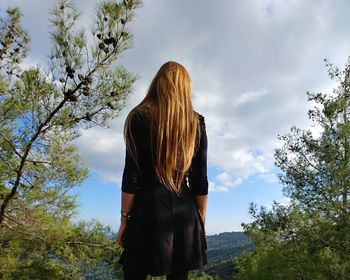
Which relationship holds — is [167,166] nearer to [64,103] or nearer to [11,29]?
[64,103]

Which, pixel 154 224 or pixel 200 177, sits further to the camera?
pixel 200 177

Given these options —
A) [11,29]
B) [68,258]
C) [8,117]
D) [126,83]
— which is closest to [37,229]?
[68,258]

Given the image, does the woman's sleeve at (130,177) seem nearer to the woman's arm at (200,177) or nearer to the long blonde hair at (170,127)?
the long blonde hair at (170,127)

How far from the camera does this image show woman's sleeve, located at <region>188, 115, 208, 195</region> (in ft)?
7.80

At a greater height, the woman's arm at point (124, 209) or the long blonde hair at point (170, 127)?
the long blonde hair at point (170, 127)

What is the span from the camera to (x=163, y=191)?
7.27 ft

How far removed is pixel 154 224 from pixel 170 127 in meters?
0.51

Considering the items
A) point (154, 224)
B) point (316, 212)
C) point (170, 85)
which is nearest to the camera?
point (154, 224)

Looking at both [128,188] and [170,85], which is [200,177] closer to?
[128,188]

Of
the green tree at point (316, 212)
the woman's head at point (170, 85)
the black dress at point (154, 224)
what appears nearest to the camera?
the black dress at point (154, 224)

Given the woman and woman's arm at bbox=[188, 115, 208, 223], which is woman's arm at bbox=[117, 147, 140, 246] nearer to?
the woman

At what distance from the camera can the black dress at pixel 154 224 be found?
2.16m

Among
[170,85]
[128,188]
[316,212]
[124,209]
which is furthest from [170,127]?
[316,212]

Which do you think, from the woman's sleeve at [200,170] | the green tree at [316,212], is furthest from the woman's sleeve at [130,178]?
the green tree at [316,212]
